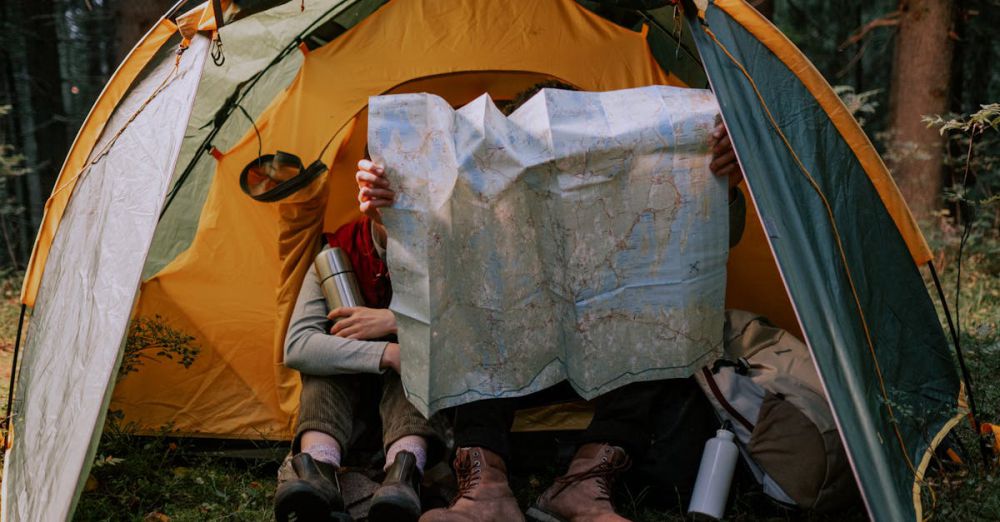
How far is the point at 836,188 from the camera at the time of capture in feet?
7.29

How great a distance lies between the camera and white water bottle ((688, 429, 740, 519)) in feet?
7.70

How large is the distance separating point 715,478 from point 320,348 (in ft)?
3.73

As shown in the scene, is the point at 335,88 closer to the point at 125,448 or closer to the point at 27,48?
the point at 125,448

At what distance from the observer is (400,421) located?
254cm

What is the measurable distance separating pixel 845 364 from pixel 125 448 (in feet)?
6.96

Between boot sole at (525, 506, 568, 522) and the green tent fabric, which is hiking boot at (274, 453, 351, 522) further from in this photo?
the green tent fabric

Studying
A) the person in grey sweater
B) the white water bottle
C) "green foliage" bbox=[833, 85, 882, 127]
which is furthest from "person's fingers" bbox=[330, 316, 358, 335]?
"green foliage" bbox=[833, 85, 882, 127]

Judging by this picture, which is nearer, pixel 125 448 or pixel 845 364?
pixel 845 364

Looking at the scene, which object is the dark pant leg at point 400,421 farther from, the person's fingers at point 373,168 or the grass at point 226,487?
the person's fingers at point 373,168

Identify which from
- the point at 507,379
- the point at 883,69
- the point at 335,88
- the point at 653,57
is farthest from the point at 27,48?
the point at 883,69

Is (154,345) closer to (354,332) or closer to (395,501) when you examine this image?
(354,332)

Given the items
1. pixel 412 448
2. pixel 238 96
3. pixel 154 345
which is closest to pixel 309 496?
pixel 412 448

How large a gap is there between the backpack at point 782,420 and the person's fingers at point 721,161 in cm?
56

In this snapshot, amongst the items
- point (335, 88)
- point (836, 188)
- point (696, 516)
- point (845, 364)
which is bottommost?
point (696, 516)
